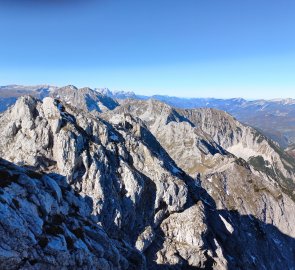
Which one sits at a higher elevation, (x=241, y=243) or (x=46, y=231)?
(x=46, y=231)

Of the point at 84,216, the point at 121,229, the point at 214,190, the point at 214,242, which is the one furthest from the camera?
the point at 214,190

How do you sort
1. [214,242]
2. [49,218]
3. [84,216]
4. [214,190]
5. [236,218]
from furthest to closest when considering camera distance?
1. [214,190]
2. [236,218]
3. [214,242]
4. [84,216]
5. [49,218]

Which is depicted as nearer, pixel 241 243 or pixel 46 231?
pixel 46 231

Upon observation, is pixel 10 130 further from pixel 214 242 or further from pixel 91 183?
pixel 214 242

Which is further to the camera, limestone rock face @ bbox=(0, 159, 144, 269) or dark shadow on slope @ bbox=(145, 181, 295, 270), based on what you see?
dark shadow on slope @ bbox=(145, 181, 295, 270)

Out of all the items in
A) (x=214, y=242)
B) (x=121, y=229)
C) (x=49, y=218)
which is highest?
(x=49, y=218)

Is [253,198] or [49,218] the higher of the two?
[49,218]

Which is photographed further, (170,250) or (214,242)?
(214,242)

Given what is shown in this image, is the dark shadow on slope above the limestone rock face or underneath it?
underneath

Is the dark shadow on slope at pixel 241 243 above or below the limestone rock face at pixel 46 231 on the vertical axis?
below

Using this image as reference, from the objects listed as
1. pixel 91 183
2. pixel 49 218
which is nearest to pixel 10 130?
pixel 91 183

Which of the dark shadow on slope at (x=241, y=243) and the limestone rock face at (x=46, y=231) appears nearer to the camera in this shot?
the limestone rock face at (x=46, y=231)
